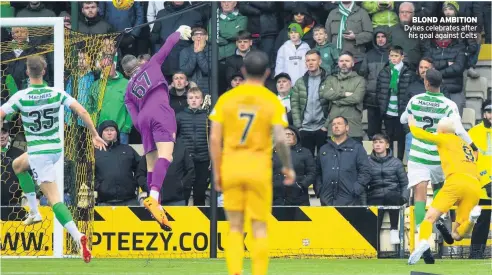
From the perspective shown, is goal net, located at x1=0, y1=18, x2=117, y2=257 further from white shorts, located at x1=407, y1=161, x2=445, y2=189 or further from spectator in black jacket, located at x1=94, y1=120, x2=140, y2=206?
white shorts, located at x1=407, y1=161, x2=445, y2=189

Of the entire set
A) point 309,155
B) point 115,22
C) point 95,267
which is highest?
point 115,22

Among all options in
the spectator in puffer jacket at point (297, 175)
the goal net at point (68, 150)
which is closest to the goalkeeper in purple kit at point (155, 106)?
the goal net at point (68, 150)

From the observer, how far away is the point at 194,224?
1862 cm

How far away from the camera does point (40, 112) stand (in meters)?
15.5

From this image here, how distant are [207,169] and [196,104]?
0.99m

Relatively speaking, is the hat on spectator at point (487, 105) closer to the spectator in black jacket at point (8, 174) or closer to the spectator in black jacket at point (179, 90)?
the spectator in black jacket at point (179, 90)

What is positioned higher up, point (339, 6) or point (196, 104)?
point (339, 6)

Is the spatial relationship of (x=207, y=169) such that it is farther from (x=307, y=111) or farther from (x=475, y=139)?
(x=475, y=139)

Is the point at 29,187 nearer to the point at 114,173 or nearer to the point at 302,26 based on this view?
the point at 114,173

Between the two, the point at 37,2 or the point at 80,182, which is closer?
the point at 80,182

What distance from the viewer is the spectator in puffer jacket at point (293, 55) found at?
20.9 m

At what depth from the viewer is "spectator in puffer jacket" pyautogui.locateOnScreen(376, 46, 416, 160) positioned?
20.5 metres

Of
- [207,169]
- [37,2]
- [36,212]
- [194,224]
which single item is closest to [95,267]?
[36,212]

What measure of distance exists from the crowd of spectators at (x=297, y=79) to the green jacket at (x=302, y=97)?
0.05ft
